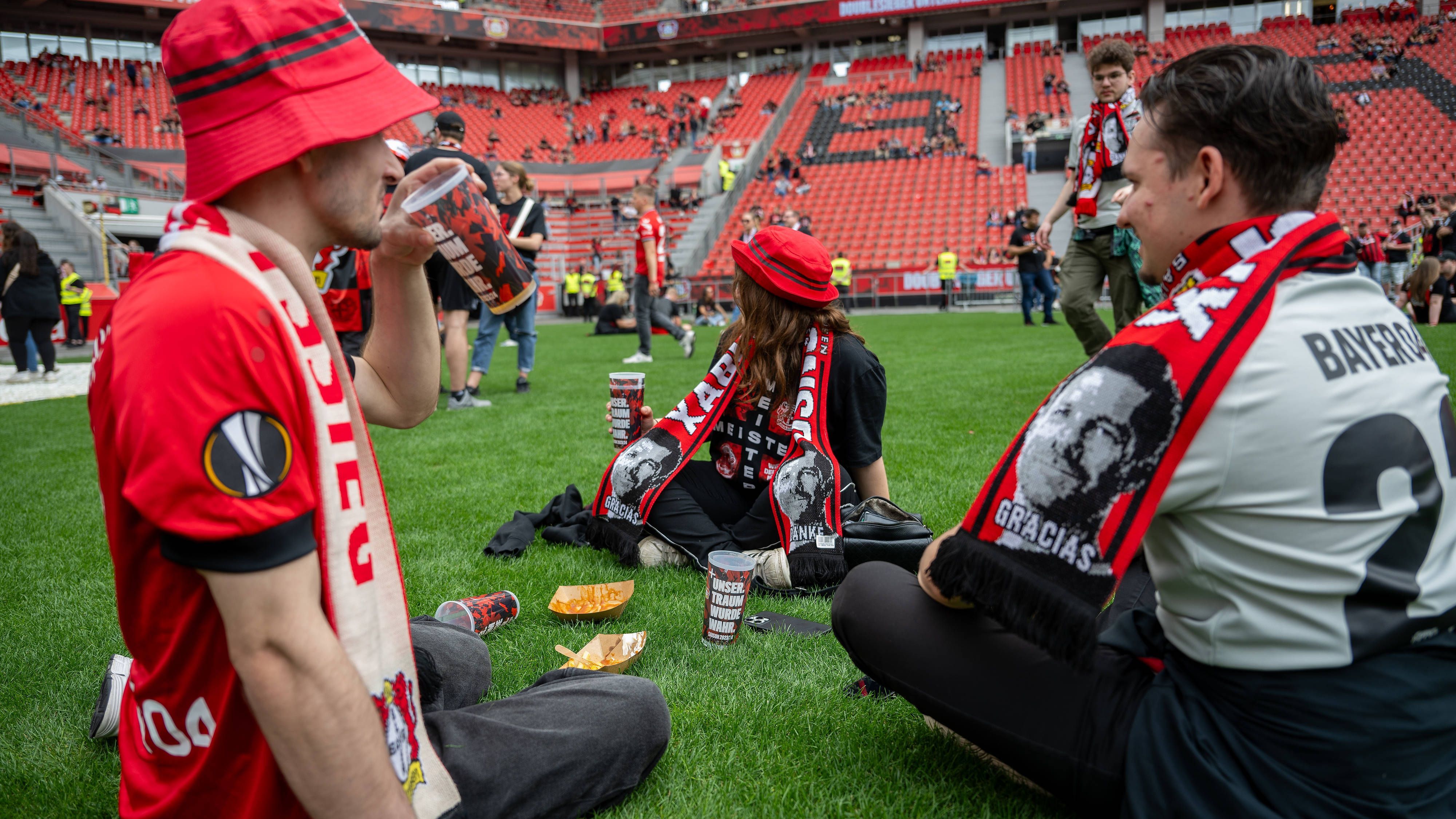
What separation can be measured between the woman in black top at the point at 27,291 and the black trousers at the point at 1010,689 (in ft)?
39.1

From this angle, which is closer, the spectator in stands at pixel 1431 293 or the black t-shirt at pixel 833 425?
the black t-shirt at pixel 833 425

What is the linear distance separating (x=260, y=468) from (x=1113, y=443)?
44.7 inches

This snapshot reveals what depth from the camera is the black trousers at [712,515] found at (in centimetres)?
335

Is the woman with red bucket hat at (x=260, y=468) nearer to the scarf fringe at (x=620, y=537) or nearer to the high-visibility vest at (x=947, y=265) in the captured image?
the scarf fringe at (x=620, y=537)

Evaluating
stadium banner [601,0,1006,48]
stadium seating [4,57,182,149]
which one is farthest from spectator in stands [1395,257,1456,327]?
stadium seating [4,57,182,149]

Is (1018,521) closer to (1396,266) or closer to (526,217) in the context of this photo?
Result: (526,217)

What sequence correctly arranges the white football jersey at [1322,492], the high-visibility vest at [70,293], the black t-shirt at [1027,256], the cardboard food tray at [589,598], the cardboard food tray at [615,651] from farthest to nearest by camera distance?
1. the black t-shirt at [1027,256]
2. the high-visibility vest at [70,293]
3. the cardboard food tray at [589,598]
4. the cardboard food tray at [615,651]
5. the white football jersey at [1322,492]

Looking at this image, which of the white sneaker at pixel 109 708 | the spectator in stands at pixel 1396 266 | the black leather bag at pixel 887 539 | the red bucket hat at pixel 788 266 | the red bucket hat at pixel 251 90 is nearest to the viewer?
the red bucket hat at pixel 251 90

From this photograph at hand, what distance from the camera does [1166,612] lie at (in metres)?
1.55

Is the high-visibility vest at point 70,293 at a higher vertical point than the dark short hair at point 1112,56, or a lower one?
lower

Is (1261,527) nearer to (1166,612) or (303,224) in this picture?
(1166,612)

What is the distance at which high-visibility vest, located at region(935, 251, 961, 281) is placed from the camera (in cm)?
2227

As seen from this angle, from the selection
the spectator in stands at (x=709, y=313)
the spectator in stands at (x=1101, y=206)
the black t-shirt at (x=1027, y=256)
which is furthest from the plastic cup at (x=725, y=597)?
the spectator in stands at (x=709, y=313)

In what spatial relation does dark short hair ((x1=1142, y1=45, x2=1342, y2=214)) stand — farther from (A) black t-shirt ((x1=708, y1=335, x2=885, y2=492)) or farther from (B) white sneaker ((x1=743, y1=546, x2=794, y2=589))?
(B) white sneaker ((x1=743, y1=546, x2=794, y2=589))
